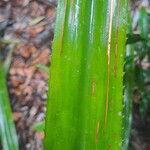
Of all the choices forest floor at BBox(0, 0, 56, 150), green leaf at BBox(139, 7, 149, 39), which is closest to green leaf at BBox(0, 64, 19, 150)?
forest floor at BBox(0, 0, 56, 150)

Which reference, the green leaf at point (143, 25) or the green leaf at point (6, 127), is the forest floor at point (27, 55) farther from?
the green leaf at point (143, 25)

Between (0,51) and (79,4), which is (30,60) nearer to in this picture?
(0,51)

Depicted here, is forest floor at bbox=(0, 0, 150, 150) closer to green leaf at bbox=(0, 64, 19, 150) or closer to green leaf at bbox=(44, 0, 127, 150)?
green leaf at bbox=(0, 64, 19, 150)

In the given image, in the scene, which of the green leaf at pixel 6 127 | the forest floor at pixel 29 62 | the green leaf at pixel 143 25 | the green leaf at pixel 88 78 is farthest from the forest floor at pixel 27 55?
the green leaf at pixel 88 78

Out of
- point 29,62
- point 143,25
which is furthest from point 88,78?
point 29,62

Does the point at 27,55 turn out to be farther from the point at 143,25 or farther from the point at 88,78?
the point at 88,78

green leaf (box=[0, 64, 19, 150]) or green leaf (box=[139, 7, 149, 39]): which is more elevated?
green leaf (box=[139, 7, 149, 39])
